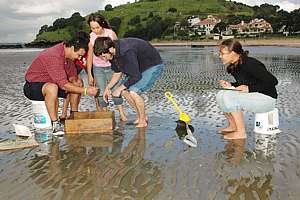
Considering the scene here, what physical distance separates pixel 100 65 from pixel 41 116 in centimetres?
123

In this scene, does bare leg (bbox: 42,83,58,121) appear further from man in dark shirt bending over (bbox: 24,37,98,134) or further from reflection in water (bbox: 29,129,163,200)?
reflection in water (bbox: 29,129,163,200)

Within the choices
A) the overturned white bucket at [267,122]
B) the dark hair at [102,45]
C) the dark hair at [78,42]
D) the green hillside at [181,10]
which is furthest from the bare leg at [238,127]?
the green hillside at [181,10]

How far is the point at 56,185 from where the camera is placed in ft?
11.8

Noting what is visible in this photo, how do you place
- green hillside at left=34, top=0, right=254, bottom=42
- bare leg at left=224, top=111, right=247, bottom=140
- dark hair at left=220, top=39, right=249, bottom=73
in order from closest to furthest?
dark hair at left=220, top=39, right=249, bottom=73 → bare leg at left=224, top=111, right=247, bottom=140 → green hillside at left=34, top=0, right=254, bottom=42

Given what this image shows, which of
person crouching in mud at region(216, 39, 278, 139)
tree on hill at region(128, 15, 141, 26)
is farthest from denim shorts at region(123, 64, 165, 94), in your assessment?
tree on hill at region(128, 15, 141, 26)

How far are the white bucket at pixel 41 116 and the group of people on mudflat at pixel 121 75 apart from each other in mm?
129

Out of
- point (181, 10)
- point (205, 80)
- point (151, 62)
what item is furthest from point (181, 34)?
point (151, 62)

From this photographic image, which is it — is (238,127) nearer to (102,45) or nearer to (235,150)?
(235,150)

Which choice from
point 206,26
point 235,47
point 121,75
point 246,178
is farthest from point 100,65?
point 206,26

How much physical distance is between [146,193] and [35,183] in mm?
1068

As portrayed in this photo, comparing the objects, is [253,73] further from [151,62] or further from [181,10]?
[181,10]

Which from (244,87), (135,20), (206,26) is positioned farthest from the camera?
(135,20)

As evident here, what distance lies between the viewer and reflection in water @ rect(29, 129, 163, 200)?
11.3ft

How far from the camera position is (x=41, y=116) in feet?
18.9
